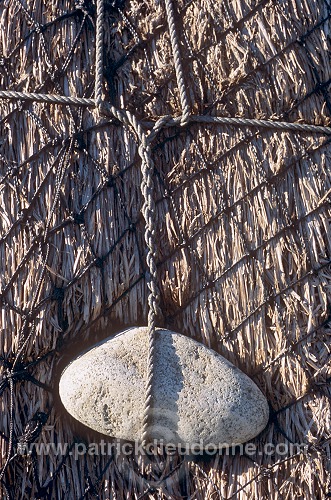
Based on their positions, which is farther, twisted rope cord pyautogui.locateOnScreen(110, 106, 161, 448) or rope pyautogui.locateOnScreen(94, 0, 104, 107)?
rope pyautogui.locateOnScreen(94, 0, 104, 107)

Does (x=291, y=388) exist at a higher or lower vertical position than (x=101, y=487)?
higher

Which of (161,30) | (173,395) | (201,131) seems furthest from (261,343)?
(161,30)

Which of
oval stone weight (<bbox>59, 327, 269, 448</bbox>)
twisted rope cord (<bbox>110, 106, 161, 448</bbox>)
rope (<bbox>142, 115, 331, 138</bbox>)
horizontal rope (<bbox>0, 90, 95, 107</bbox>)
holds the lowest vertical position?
oval stone weight (<bbox>59, 327, 269, 448</bbox>)

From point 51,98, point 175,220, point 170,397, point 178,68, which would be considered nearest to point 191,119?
point 178,68

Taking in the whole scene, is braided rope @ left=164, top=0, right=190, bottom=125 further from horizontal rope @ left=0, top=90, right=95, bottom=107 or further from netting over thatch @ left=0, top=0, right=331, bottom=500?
horizontal rope @ left=0, top=90, right=95, bottom=107

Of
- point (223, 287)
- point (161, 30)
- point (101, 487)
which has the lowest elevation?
point (101, 487)

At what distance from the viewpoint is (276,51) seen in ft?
7.00

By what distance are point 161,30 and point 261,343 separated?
1.04 m

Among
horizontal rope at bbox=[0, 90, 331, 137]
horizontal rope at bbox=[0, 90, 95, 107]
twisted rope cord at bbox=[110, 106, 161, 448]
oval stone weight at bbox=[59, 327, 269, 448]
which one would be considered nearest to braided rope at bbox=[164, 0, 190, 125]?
horizontal rope at bbox=[0, 90, 331, 137]

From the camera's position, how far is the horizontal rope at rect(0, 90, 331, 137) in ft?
6.87

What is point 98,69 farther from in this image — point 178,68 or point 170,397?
point 170,397

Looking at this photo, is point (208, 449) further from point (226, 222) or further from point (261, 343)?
point (226, 222)

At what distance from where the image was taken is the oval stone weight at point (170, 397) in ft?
6.33

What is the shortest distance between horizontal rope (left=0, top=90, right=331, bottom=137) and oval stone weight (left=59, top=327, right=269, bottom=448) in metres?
0.71
